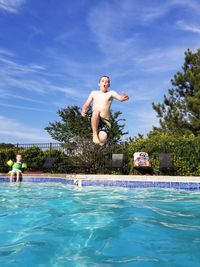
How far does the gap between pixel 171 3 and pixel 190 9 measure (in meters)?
1.24

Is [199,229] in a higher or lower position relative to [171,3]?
lower

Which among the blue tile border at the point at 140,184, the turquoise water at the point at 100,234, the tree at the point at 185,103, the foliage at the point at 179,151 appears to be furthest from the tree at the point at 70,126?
the turquoise water at the point at 100,234

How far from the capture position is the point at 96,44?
16078 mm

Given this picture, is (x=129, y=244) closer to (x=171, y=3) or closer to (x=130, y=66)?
(x=171, y=3)

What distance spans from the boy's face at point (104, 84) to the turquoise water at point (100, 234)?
1842 millimetres

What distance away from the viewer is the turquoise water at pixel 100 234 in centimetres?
313

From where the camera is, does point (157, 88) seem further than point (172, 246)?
Yes

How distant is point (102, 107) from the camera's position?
5145 millimetres

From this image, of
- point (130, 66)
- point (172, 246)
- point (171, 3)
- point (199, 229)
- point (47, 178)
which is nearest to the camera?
point (172, 246)

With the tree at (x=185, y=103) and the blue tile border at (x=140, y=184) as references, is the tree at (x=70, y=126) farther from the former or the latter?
the blue tile border at (x=140, y=184)

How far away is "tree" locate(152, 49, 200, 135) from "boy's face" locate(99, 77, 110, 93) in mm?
16164

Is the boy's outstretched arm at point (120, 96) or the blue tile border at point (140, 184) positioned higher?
the boy's outstretched arm at point (120, 96)

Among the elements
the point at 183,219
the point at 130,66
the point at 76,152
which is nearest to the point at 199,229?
the point at 183,219

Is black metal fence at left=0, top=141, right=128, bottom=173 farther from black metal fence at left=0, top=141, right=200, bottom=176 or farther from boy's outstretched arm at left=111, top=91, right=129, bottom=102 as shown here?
boy's outstretched arm at left=111, top=91, right=129, bottom=102
